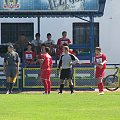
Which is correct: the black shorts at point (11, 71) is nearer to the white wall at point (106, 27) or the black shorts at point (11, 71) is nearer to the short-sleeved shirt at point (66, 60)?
the short-sleeved shirt at point (66, 60)

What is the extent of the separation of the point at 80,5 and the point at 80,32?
198 inches

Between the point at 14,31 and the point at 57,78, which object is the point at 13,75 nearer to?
the point at 57,78

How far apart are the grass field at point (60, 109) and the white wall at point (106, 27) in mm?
10773

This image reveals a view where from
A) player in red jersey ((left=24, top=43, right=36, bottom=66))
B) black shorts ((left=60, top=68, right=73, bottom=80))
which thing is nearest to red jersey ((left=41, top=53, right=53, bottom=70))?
black shorts ((left=60, top=68, right=73, bottom=80))

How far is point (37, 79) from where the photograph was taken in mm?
23891

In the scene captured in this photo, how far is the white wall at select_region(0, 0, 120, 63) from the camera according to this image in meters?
28.6

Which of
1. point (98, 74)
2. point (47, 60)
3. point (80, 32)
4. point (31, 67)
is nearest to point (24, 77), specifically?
point (31, 67)

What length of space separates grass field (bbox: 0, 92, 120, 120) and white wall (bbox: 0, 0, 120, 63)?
10773 millimetres

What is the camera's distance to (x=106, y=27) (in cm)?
2880

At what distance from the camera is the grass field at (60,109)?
13344 mm

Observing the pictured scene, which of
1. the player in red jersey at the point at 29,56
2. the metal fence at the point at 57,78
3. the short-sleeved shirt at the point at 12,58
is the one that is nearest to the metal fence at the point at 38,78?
the metal fence at the point at 57,78

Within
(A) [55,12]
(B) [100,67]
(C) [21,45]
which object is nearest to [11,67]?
(C) [21,45]

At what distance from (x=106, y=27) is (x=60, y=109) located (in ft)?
47.2

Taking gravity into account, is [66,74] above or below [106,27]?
below
